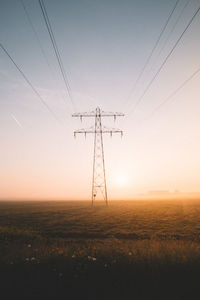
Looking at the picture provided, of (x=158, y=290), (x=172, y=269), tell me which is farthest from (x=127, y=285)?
(x=172, y=269)

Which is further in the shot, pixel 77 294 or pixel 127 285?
pixel 127 285

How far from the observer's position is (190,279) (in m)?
5.82

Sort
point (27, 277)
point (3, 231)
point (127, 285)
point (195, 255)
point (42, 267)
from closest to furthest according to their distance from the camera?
point (127, 285)
point (27, 277)
point (42, 267)
point (195, 255)
point (3, 231)

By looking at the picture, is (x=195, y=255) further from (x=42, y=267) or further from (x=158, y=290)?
(x=42, y=267)

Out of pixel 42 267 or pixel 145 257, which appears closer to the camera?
pixel 42 267

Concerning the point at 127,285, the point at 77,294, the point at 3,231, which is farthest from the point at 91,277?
the point at 3,231

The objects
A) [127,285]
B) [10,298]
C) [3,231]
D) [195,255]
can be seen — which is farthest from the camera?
[3,231]

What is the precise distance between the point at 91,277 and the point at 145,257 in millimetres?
2568

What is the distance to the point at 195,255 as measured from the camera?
285 inches

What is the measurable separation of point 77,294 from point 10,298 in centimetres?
189

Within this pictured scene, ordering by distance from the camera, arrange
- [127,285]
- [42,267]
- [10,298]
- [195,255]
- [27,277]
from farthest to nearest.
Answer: [195,255], [42,267], [27,277], [127,285], [10,298]

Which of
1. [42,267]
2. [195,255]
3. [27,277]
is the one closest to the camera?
[27,277]

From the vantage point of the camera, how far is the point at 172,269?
6371mm

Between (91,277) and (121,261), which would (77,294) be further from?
(121,261)
